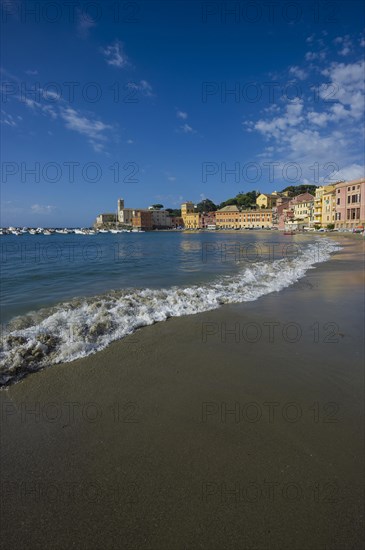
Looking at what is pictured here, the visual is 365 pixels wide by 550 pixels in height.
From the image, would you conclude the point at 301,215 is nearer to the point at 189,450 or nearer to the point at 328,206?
the point at 328,206

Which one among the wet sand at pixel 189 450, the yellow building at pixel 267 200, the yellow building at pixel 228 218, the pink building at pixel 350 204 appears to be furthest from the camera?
the yellow building at pixel 267 200

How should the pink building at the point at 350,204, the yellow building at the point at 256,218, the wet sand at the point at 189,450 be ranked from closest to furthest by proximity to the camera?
1. the wet sand at the point at 189,450
2. the pink building at the point at 350,204
3. the yellow building at the point at 256,218

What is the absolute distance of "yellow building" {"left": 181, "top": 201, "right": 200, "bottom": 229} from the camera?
164m

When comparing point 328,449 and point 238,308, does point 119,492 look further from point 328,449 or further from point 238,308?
point 238,308

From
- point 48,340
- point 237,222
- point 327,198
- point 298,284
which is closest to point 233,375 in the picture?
point 48,340

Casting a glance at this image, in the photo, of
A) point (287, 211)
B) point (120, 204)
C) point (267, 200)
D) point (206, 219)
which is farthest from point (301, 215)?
point (120, 204)

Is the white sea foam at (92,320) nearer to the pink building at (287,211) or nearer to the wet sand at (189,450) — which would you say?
the wet sand at (189,450)

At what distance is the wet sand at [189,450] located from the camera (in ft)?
7.04

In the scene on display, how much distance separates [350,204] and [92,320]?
75642 millimetres

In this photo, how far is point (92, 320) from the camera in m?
6.50

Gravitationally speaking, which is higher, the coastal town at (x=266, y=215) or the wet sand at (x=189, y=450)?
the coastal town at (x=266, y=215)

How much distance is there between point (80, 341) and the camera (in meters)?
5.48

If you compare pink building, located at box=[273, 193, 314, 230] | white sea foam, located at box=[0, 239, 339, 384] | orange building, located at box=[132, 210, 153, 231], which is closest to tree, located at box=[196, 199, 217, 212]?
orange building, located at box=[132, 210, 153, 231]

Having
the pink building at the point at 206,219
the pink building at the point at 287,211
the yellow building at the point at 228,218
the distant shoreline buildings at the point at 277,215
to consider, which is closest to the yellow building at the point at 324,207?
the distant shoreline buildings at the point at 277,215
